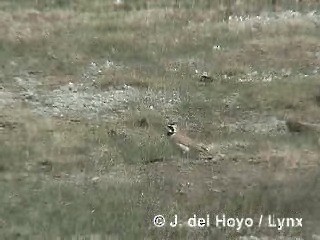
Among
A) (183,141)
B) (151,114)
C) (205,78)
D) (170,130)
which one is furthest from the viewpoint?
(205,78)

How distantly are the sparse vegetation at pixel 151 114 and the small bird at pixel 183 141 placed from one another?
0.22 meters

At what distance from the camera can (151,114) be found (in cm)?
1398

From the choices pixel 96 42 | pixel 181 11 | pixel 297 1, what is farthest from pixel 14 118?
pixel 297 1

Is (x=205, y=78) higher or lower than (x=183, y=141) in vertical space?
higher

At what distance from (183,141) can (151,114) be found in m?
1.67

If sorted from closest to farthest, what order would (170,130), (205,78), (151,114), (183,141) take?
(183,141) → (170,130) → (151,114) → (205,78)

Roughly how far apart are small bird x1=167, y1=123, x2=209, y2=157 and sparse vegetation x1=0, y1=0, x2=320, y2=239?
0.22 metres

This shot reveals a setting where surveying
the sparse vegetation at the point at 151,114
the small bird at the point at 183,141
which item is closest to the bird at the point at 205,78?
the sparse vegetation at the point at 151,114

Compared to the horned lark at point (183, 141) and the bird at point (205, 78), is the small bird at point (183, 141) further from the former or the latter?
the bird at point (205, 78)

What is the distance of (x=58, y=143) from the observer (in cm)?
1240

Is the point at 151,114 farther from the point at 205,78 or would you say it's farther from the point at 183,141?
the point at 205,78

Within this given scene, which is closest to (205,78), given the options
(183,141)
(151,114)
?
(151,114)

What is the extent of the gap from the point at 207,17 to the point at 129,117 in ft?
24.0

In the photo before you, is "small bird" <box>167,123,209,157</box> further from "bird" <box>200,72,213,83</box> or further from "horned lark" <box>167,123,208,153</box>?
"bird" <box>200,72,213,83</box>
